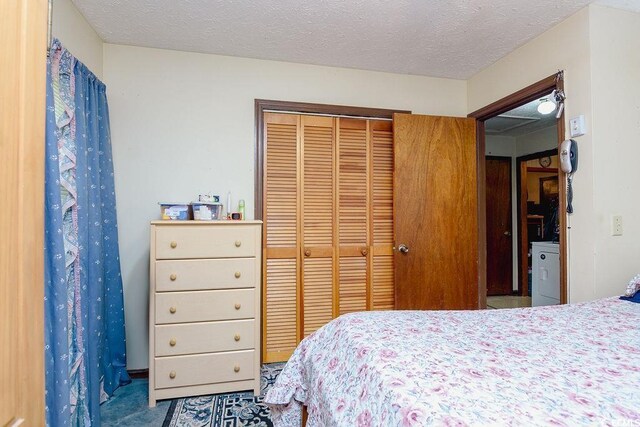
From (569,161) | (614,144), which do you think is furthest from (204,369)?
→ (614,144)

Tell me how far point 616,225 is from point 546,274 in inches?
82.8

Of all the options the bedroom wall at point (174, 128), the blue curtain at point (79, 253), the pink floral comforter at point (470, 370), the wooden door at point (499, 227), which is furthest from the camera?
the wooden door at point (499, 227)

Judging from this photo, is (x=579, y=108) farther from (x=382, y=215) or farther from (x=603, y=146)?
(x=382, y=215)

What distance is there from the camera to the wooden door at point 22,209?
58cm

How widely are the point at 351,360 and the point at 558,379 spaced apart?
1.79 feet

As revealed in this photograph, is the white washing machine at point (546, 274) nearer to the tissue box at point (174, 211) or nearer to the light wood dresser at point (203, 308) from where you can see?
the light wood dresser at point (203, 308)

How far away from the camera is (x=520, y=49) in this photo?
2.46m

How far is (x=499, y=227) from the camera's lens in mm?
4816

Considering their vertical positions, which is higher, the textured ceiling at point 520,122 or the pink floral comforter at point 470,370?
the textured ceiling at point 520,122

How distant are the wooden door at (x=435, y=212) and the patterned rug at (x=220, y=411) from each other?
1.31 meters

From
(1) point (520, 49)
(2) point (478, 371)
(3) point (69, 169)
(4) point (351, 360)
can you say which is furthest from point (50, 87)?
(1) point (520, 49)

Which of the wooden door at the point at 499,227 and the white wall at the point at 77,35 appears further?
the wooden door at the point at 499,227

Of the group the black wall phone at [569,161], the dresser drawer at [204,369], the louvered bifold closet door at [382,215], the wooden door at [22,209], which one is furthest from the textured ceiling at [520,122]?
the wooden door at [22,209]

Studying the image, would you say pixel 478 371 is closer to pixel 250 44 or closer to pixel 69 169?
pixel 69 169
